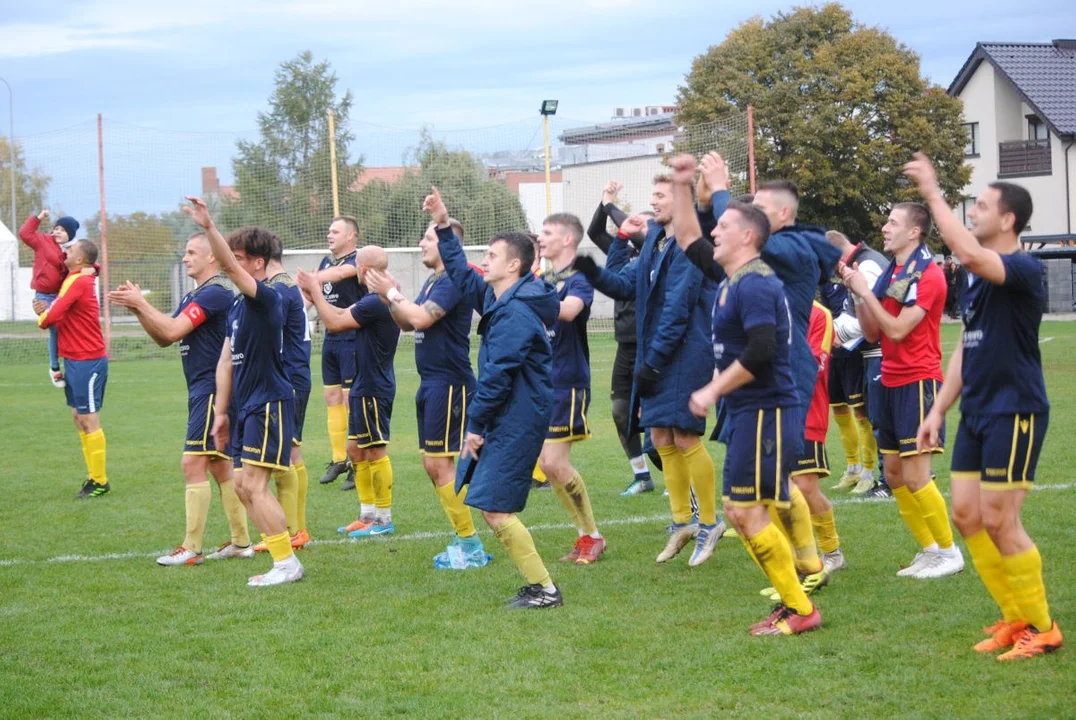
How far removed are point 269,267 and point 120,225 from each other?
19765 millimetres

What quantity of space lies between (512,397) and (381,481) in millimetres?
2728

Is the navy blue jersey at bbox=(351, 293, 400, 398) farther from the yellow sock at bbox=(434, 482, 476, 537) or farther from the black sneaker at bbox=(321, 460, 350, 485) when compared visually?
the black sneaker at bbox=(321, 460, 350, 485)

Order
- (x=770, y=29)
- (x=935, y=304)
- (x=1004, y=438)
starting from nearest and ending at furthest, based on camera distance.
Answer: (x=1004, y=438) → (x=935, y=304) → (x=770, y=29)

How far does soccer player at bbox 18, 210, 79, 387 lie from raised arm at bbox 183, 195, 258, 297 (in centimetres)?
557

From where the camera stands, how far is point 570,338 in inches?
316

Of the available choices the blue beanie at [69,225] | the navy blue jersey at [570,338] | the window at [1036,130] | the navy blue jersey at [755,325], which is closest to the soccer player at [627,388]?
the navy blue jersey at [570,338]

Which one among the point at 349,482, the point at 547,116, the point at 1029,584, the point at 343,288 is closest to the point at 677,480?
the point at 1029,584

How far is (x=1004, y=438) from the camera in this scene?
16.2 feet

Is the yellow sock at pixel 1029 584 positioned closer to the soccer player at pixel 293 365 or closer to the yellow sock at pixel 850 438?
the soccer player at pixel 293 365

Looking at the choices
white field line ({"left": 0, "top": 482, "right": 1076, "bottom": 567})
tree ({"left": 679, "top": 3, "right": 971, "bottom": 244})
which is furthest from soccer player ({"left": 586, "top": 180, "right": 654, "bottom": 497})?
tree ({"left": 679, "top": 3, "right": 971, "bottom": 244})

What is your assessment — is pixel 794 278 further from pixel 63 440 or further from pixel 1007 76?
pixel 1007 76

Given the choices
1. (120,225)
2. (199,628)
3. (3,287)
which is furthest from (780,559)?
(3,287)

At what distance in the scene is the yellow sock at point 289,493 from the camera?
801 centimetres

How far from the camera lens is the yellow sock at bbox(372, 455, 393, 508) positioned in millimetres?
8570
